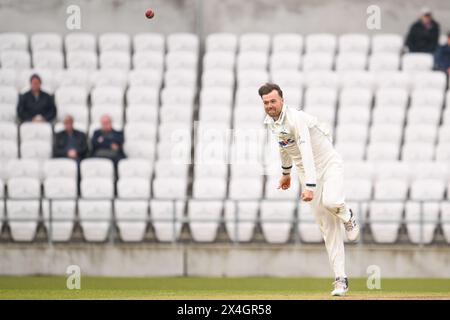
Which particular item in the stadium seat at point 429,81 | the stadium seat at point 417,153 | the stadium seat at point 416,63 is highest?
the stadium seat at point 416,63

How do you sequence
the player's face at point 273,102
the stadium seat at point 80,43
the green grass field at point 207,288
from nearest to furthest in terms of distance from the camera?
the player's face at point 273,102 < the green grass field at point 207,288 < the stadium seat at point 80,43

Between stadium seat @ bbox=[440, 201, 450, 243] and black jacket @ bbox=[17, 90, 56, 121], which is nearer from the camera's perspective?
stadium seat @ bbox=[440, 201, 450, 243]

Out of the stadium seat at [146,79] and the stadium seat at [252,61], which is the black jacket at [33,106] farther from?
the stadium seat at [252,61]

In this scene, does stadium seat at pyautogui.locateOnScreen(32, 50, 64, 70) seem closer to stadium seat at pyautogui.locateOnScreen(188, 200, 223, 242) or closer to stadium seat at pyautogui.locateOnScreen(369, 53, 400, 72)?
stadium seat at pyautogui.locateOnScreen(188, 200, 223, 242)

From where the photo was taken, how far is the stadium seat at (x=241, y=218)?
63.5 feet

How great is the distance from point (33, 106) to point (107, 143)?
4.47 ft

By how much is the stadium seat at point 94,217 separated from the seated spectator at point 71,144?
0.87 metres

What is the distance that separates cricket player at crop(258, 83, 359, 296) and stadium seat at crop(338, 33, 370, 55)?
803 cm

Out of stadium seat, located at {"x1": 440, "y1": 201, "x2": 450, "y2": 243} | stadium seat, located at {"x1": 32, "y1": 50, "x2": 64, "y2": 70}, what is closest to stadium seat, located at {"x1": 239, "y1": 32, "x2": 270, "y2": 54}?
stadium seat, located at {"x1": 32, "y1": 50, "x2": 64, "y2": 70}

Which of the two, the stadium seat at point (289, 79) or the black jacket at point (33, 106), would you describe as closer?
the black jacket at point (33, 106)

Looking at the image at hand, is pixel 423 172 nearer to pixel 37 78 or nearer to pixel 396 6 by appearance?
pixel 396 6

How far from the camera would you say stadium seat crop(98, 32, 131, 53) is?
2236cm

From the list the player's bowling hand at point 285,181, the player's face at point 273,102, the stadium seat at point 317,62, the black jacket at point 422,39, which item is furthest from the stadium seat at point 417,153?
the player's face at point 273,102
